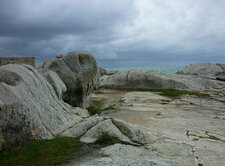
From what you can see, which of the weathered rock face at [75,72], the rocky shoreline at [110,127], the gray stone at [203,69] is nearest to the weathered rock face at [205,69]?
the gray stone at [203,69]

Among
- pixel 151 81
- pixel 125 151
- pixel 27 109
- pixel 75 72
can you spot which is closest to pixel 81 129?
pixel 27 109

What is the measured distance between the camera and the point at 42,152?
11.0 metres

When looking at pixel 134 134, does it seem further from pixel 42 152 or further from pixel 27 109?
pixel 27 109

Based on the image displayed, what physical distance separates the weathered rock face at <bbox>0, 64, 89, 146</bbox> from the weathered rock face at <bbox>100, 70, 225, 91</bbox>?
29.2 meters

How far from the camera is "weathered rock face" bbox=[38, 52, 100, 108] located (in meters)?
25.7

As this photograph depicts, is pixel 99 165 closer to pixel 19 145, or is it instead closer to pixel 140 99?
pixel 19 145

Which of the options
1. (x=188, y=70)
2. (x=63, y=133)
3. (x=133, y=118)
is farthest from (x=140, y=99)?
(x=188, y=70)

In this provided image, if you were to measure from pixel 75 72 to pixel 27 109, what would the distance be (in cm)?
1409

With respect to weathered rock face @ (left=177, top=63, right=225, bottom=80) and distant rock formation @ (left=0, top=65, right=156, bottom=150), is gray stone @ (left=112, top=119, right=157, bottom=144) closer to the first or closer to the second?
distant rock formation @ (left=0, top=65, right=156, bottom=150)

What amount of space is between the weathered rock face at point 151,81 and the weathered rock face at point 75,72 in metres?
19.9

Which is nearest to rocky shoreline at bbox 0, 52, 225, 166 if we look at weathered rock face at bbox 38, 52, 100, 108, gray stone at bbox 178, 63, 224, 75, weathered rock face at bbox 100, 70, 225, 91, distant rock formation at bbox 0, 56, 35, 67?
weathered rock face at bbox 38, 52, 100, 108

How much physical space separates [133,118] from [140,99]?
1248 cm

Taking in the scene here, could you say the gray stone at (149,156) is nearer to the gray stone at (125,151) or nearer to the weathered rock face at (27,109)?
the gray stone at (125,151)

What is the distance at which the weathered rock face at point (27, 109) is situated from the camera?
11658 millimetres
